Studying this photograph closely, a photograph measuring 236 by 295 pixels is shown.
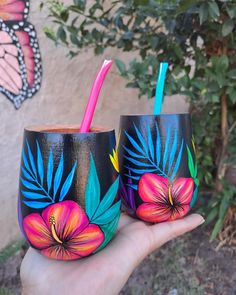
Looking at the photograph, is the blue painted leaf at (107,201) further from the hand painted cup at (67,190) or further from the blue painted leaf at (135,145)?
the blue painted leaf at (135,145)

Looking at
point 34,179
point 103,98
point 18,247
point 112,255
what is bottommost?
point 18,247

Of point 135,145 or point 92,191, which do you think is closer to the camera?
point 92,191

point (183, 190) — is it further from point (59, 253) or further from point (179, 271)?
point (179, 271)

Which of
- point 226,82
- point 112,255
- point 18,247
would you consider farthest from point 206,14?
point 18,247

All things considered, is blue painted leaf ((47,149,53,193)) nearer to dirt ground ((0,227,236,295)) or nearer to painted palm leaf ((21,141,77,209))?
painted palm leaf ((21,141,77,209))

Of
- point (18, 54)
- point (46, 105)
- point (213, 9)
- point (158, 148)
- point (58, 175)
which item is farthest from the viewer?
point (46, 105)

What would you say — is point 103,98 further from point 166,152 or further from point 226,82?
point 166,152

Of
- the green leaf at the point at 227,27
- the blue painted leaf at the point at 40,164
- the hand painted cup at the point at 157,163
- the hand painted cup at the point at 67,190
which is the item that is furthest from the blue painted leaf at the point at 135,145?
the green leaf at the point at 227,27

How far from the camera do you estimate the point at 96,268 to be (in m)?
0.59

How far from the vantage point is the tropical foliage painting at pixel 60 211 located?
1.74ft

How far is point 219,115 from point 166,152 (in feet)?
2.49

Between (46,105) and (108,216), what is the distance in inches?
36.2

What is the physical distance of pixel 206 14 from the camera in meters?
0.88

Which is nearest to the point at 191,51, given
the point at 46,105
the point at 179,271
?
the point at 46,105
